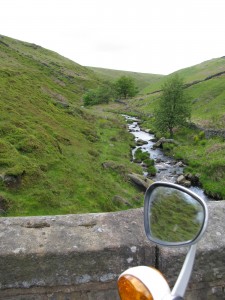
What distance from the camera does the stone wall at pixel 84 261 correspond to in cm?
329

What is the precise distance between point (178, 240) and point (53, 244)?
183 centimetres

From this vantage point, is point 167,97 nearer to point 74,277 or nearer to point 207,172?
point 207,172

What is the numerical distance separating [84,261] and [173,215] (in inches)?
59.0

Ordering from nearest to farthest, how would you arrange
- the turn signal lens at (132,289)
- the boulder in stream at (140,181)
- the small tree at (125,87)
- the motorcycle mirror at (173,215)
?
1. the turn signal lens at (132,289)
2. the motorcycle mirror at (173,215)
3. the boulder in stream at (140,181)
4. the small tree at (125,87)

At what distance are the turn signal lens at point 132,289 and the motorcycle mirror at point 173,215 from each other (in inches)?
19.5

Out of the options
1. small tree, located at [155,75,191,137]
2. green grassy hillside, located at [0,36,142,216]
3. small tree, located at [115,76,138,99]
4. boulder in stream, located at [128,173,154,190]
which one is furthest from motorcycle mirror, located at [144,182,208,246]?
small tree, located at [115,76,138,99]

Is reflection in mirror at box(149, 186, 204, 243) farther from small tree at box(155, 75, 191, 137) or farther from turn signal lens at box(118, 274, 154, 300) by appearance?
small tree at box(155, 75, 191, 137)

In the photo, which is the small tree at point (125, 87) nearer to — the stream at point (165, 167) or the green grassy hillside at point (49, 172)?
the stream at point (165, 167)

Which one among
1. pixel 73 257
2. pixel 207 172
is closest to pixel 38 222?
pixel 73 257

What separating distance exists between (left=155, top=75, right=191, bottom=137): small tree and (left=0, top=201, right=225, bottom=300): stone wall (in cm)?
3944

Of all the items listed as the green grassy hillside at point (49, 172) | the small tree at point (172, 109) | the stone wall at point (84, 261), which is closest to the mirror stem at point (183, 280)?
the stone wall at point (84, 261)

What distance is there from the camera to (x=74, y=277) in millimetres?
3348

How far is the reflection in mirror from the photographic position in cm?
209

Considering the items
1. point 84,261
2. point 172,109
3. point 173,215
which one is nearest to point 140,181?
point 84,261
